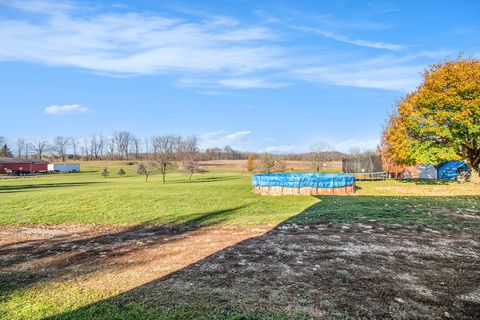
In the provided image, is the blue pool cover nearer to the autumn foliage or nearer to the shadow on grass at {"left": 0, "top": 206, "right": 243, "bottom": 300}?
the autumn foliage

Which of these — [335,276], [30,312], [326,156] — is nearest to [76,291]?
[30,312]

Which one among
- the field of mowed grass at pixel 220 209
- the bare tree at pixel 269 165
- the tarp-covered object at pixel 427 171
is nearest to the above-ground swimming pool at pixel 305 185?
the field of mowed grass at pixel 220 209

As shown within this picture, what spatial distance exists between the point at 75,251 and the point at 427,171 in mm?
44234

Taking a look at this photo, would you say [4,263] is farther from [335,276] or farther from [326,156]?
[326,156]

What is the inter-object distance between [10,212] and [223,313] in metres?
16.1

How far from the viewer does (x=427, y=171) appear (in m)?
41.8

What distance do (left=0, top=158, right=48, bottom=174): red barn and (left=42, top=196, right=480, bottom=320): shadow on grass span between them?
9141 cm

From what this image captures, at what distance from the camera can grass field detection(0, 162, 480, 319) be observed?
→ 490cm

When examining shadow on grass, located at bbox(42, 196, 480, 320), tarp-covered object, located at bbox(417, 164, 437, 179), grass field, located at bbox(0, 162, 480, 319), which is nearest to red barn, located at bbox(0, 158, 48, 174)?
grass field, located at bbox(0, 162, 480, 319)

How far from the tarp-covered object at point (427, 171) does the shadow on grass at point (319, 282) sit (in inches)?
1424

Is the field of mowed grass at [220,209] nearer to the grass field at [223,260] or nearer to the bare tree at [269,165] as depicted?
the grass field at [223,260]

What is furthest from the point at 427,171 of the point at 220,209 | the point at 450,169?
the point at 220,209

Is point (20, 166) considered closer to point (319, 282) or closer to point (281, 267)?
point (281, 267)

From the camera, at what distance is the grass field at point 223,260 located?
16.1 ft
